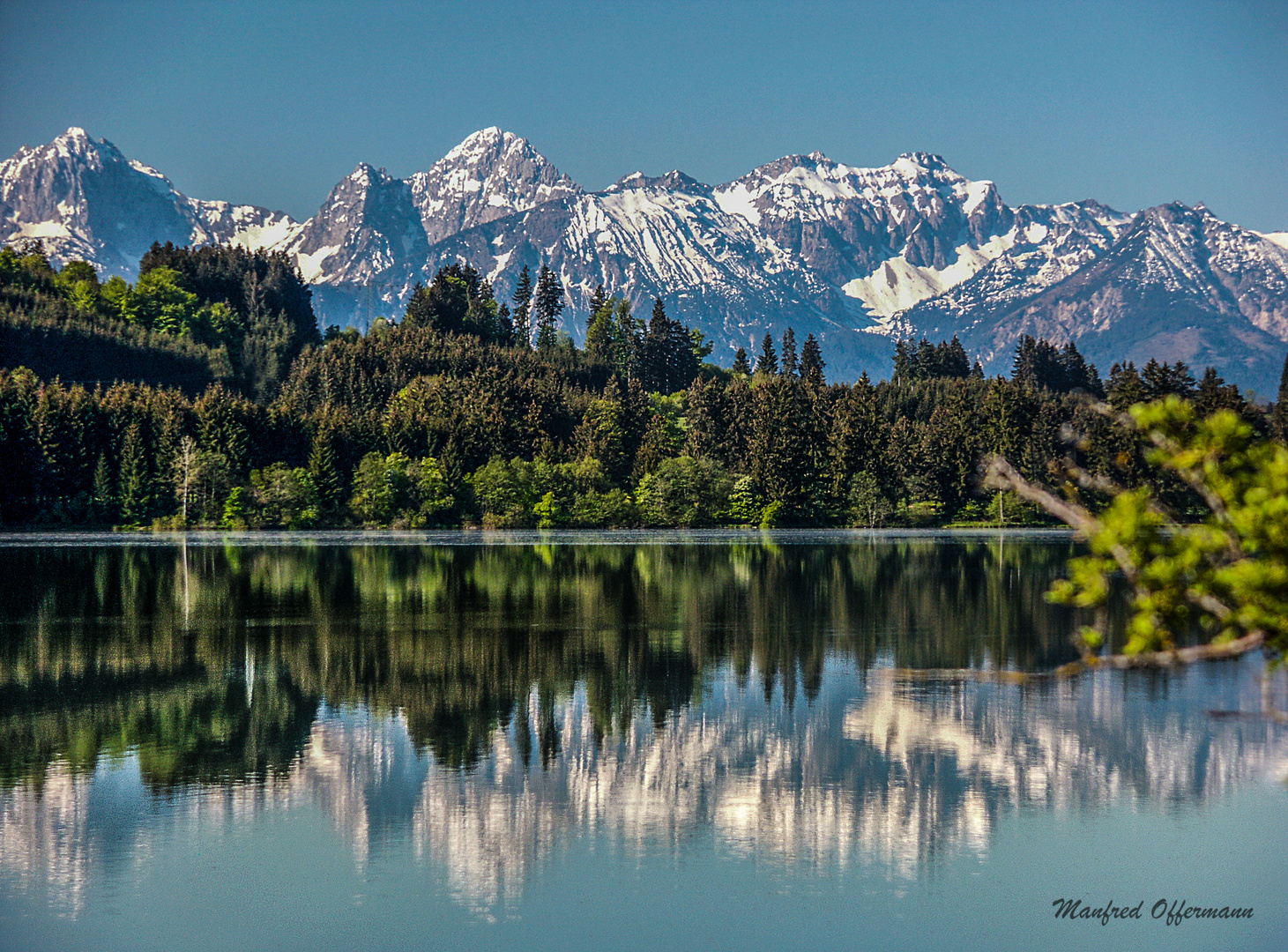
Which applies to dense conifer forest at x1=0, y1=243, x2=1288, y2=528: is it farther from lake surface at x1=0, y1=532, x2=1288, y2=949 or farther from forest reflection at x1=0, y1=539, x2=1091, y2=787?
lake surface at x1=0, y1=532, x2=1288, y2=949

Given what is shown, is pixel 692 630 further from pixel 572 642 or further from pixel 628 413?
pixel 628 413

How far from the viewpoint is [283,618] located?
197ft

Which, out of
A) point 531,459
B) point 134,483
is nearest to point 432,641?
point 134,483

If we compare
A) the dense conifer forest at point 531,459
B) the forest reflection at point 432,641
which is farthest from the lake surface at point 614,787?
the dense conifer forest at point 531,459

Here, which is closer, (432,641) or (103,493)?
(432,641)

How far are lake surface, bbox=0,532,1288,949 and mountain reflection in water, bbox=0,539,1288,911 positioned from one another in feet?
0.48

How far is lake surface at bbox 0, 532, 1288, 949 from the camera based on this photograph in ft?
75.8

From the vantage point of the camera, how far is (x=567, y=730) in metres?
36.8

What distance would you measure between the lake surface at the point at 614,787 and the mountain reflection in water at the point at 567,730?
148mm

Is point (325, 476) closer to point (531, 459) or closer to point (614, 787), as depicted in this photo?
point (531, 459)

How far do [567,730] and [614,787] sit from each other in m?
5.99

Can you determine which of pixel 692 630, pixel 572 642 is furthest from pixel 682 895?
pixel 692 630

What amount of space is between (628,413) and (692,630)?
134 m
